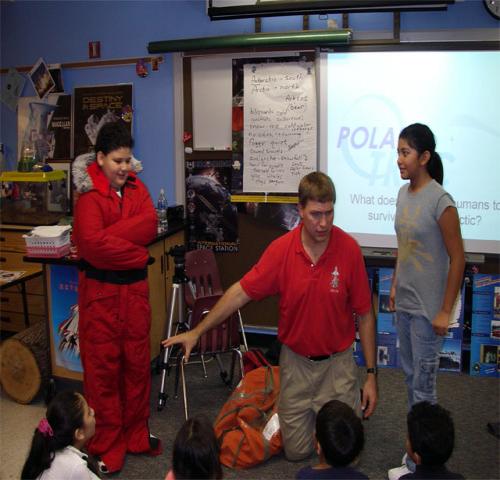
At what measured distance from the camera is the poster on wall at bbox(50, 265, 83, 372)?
3125 mm

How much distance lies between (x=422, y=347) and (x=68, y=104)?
11.2 ft

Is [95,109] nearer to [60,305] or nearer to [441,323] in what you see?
[60,305]

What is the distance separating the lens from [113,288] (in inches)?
97.3

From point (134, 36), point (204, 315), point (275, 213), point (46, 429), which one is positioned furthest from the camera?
point (134, 36)

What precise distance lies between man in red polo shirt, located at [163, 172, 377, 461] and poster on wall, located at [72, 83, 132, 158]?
237cm

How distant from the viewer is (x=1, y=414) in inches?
120

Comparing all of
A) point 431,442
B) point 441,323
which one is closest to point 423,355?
point 441,323

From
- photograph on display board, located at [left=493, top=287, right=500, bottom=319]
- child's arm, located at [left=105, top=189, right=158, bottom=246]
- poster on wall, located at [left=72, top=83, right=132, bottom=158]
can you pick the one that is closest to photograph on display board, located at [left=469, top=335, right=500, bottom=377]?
photograph on display board, located at [left=493, top=287, right=500, bottom=319]

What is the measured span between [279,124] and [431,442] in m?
2.56

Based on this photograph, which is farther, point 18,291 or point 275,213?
point 18,291

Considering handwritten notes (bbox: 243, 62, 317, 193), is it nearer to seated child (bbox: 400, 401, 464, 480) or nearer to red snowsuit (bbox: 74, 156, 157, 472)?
red snowsuit (bbox: 74, 156, 157, 472)

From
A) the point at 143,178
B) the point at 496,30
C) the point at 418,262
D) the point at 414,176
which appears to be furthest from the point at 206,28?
the point at 418,262

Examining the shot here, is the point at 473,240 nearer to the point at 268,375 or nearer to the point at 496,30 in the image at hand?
the point at 496,30

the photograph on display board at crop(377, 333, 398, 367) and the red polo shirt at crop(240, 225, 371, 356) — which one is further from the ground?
the red polo shirt at crop(240, 225, 371, 356)
